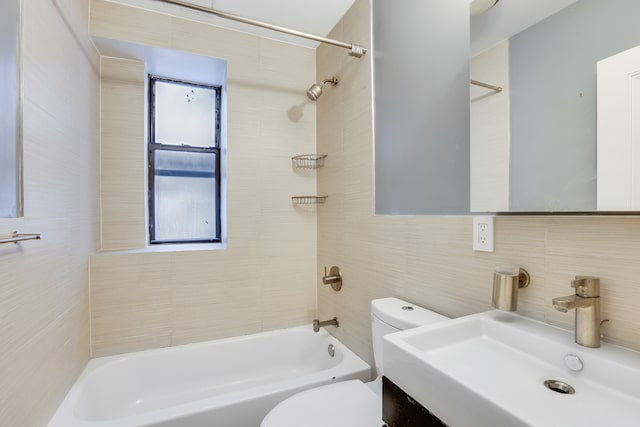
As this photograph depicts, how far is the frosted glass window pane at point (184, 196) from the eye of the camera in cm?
226

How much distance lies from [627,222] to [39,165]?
1.81 metres

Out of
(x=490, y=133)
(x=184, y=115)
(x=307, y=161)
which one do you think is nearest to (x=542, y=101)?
(x=490, y=133)

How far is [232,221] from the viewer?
202 cm

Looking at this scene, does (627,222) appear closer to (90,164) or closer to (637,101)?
(637,101)

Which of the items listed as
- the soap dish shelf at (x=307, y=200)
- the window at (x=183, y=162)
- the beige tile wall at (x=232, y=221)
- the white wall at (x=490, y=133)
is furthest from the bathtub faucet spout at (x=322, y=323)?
the white wall at (x=490, y=133)

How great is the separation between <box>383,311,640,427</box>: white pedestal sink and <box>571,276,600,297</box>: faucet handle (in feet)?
0.42

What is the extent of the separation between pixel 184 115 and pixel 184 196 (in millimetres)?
641

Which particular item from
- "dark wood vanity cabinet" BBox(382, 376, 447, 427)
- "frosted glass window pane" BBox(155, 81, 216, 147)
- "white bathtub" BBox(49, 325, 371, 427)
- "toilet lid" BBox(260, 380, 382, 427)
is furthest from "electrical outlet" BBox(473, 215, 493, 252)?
"frosted glass window pane" BBox(155, 81, 216, 147)

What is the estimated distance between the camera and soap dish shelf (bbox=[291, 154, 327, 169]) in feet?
7.10

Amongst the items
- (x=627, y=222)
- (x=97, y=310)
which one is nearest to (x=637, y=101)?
(x=627, y=222)

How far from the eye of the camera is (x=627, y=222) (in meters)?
0.69

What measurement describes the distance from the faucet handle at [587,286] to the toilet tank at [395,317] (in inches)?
19.6

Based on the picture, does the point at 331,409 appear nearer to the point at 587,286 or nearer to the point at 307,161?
the point at 587,286

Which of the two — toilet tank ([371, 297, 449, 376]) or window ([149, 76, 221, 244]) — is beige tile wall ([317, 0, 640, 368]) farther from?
window ([149, 76, 221, 244])
